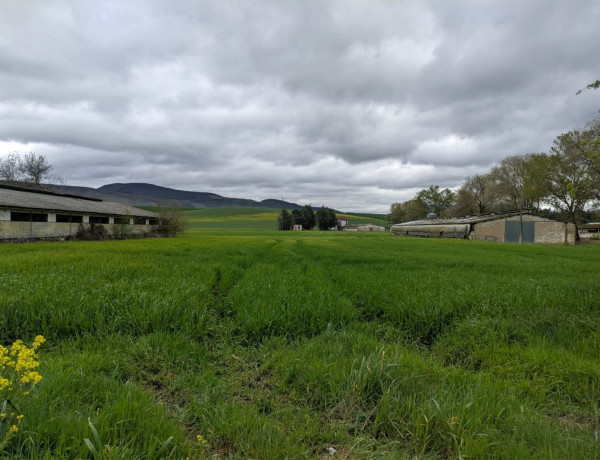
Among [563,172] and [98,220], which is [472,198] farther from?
[98,220]

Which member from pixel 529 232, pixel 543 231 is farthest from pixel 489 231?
pixel 543 231

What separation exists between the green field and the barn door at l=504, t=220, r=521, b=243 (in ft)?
154

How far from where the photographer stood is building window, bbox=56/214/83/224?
27.9 metres

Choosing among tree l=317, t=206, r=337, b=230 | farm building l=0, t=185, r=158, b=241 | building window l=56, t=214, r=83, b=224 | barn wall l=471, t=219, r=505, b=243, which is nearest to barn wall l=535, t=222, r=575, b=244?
barn wall l=471, t=219, r=505, b=243

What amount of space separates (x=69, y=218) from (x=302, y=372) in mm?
35826

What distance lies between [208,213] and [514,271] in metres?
176

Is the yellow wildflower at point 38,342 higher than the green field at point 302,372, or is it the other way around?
the yellow wildflower at point 38,342

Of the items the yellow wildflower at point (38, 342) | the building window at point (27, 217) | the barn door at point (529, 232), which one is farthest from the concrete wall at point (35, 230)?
the barn door at point (529, 232)

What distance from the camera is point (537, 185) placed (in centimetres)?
4388

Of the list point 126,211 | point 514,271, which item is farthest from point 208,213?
point 514,271

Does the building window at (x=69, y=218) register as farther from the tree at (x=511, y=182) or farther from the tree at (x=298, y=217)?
the tree at (x=298, y=217)

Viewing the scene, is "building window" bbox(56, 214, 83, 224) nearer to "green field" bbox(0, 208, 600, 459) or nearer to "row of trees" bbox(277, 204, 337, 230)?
"green field" bbox(0, 208, 600, 459)

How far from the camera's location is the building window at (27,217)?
23.6 metres

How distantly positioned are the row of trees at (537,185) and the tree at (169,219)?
143ft
